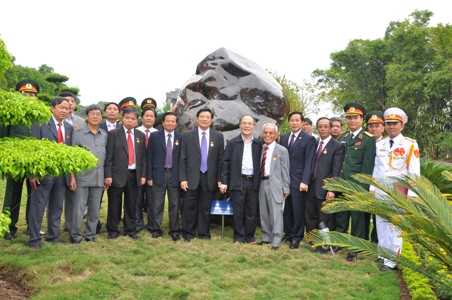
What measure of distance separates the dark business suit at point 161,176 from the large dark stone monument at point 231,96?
3.58 ft

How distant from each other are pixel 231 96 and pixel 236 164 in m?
1.75

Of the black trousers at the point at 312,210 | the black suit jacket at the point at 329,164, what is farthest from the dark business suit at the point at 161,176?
the black suit jacket at the point at 329,164

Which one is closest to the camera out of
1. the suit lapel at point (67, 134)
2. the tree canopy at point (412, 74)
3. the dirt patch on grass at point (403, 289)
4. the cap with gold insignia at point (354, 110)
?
the dirt patch on grass at point (403, 289)

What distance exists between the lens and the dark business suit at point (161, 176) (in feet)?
19.6

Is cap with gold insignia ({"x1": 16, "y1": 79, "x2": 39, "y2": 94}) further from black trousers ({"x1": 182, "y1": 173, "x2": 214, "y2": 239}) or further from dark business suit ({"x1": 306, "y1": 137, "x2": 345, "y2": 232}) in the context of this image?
dark business suit ({"x1": 306, "y1": 137, "x2": 345, "y2": 232})

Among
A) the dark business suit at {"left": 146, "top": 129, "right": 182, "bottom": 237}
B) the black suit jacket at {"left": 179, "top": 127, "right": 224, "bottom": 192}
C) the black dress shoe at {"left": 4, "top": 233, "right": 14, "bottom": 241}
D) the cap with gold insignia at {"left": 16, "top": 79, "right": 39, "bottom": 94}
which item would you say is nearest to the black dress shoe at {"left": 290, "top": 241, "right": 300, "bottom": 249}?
the black suit jacket at {"left": 179, "top": 127, "right": 224, "bottom": 192}

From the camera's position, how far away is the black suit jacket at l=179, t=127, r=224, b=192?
592 cm

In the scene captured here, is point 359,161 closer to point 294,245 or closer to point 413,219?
point 294,245

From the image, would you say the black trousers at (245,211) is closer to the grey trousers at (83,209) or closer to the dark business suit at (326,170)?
the dark business suit at (326,170)

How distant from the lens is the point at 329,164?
5.73 meters

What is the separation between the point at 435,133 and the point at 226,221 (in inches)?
943

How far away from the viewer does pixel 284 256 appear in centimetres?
538

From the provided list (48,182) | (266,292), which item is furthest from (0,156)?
(266,292)

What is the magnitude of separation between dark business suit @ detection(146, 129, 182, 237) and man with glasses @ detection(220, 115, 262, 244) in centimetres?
70
